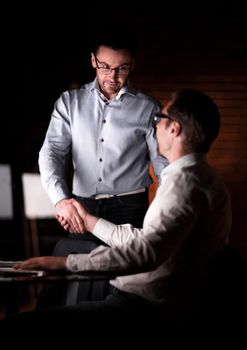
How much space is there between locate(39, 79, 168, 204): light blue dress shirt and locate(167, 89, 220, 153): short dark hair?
121cm

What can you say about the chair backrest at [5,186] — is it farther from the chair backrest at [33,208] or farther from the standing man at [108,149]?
the standing man at [108,149]

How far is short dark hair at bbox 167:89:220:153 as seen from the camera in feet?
6.55

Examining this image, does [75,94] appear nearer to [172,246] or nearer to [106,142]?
[106,142]

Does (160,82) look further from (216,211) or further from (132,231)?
(216,211)

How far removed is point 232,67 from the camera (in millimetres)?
4805

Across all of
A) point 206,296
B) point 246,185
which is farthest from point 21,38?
point 206,296

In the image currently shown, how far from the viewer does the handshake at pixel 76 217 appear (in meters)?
2.54

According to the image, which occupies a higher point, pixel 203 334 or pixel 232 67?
pixel 232 67

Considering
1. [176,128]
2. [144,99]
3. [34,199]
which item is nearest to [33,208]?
[34,199]

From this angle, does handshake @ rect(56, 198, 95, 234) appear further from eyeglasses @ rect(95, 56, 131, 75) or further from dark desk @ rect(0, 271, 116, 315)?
eyeglasses @ rect(95, 56, 131, 75)

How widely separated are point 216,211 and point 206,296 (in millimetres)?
314

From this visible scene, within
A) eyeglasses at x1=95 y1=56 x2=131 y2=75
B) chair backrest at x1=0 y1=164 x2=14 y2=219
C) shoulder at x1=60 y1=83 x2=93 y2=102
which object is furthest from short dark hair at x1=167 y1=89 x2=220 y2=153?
chair backrest at x1=0 y1=164 x2=14 y2=219

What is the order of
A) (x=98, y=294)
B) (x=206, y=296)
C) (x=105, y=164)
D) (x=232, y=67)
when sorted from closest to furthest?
(x=206, y=296), (x=98, y=294), (x=105, y=164), (x=232, y=67)

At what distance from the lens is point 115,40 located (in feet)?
9.94
